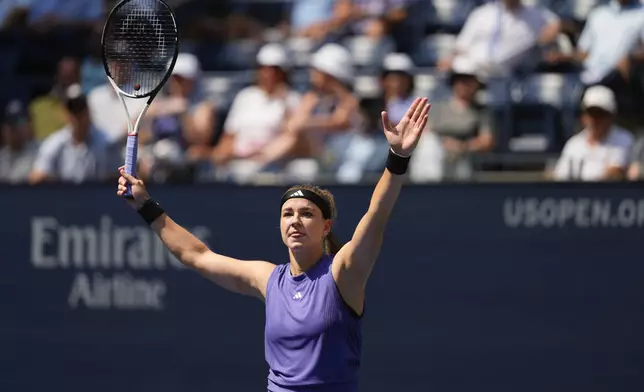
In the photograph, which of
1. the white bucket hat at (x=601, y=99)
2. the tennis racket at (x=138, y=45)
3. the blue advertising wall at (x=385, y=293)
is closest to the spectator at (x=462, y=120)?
the blue advertising wall at (x=385, y=293)

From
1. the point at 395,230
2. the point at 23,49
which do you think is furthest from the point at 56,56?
the point at 395,230

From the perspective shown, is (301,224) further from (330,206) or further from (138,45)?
(138,45)

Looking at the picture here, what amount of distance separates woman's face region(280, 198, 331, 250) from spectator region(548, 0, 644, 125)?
355cm

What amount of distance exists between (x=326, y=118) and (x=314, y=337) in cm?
368

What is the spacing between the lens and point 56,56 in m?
8.98

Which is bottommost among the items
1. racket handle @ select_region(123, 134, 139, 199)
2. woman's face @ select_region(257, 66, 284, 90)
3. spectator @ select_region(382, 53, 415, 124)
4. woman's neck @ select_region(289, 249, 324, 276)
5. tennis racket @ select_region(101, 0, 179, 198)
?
woman's neck @ select_region(289, 249, 324, 276)

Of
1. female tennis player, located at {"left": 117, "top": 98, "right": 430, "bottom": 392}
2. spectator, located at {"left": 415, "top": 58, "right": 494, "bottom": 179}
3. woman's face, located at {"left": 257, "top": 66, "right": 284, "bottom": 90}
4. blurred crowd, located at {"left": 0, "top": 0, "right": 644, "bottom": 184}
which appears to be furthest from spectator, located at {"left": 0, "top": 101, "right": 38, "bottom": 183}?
female tennis player, located at {"left": 117, "top": 98, "right": 430, "bottom": 392}

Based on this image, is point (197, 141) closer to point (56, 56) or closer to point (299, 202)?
point (56, 56)

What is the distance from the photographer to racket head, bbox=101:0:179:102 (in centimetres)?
542

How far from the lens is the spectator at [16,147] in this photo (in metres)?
8.24

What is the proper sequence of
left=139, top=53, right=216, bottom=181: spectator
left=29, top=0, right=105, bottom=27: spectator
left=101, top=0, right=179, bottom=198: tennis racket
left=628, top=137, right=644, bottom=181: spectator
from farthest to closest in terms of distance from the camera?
left=29, top=0, right=105, bottom=27: spectator
left=139, top=53, right=216, bottom=181: spectator
left=628, top=137, right=644, bottom=181: spectator
left=101, top=0, right=179, bottom=198: tennis racket

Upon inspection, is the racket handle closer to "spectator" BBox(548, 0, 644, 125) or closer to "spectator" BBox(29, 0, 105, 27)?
"spectator" BBox(548, 0, 644, 125)

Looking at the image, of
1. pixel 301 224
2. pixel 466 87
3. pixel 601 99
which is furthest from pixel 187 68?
pixel 301 224

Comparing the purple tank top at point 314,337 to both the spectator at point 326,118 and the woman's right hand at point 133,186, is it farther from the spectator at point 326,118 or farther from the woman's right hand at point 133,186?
the spectator at point 326,118
